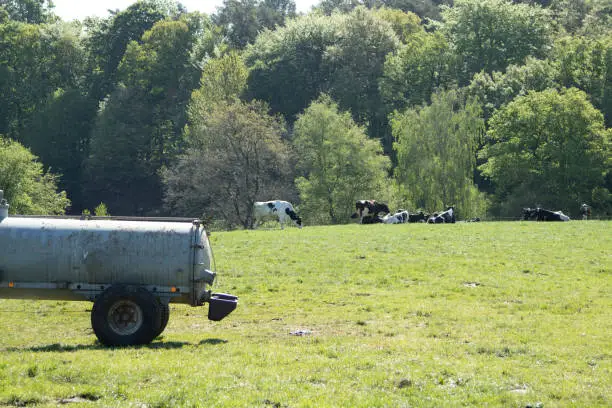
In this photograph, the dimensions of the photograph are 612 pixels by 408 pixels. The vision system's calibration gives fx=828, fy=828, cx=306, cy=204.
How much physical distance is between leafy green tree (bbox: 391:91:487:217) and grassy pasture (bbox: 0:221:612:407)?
162 ft

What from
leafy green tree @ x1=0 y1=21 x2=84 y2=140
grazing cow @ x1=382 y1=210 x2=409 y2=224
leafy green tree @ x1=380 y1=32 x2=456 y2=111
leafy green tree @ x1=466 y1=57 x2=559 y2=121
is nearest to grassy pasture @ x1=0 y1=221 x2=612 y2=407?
grazing cow @ x1=382 y1=210 x2=409 y2=224

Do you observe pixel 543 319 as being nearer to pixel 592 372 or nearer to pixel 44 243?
pixel 592 372

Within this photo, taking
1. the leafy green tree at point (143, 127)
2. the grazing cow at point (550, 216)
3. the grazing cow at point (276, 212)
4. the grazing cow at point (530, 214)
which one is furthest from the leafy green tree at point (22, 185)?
the grazing cow at point (550, 216)

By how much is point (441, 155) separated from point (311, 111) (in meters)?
14.5

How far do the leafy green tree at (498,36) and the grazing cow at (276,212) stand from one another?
55566 millimetres

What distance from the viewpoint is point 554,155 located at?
7619 centimetres

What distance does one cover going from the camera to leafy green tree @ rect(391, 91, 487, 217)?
84.9 m

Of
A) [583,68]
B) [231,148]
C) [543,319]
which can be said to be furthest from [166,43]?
[543,319]

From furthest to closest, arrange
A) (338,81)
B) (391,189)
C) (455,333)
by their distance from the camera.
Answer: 1. (338,81)
2. (391,189)
3. (455,333)

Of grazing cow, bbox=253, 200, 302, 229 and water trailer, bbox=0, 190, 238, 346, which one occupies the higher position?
grazing cow, bbox=253, 200, 302, 229

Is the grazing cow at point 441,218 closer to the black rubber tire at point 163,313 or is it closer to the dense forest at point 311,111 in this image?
the dense forest at point 311,111

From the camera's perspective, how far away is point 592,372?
14195 millimetres

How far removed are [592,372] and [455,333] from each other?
4.75 m

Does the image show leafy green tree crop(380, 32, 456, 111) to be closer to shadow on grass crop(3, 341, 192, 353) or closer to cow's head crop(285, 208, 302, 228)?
cow's head crop(285, 208, 302, 228)
